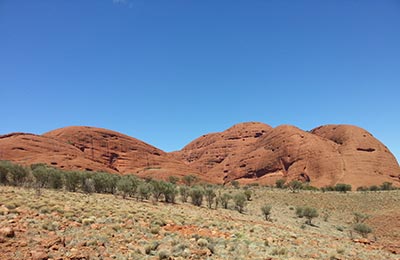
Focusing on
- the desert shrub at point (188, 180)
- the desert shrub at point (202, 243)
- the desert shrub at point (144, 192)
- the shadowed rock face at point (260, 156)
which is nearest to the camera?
the desert shrub at point (202, 243)

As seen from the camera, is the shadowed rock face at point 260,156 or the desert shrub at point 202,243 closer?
the desert shrub at point 202,243

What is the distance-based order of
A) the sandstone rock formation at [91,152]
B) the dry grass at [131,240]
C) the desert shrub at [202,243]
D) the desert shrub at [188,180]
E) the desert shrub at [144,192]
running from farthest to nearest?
the desert shrub at [188,180] < the sandstone rock formation at [91,152] < the desert shrub at [144,192] < the desert shrub at [202,243] < the dry grass at [131,240]

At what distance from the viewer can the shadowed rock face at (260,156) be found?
212 feet

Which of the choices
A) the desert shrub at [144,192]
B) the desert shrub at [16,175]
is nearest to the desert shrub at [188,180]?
the desert shrub at [144,192]

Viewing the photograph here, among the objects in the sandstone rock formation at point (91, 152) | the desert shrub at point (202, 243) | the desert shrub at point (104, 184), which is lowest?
the desert shrub at point (202, 243)

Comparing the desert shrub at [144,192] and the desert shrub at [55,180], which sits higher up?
the desert shrub at [55,180]

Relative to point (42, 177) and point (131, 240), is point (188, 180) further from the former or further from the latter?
point (131, 240)

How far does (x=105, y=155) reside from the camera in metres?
81.8

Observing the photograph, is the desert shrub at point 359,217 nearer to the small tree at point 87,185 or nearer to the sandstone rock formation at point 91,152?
the small tree at point 87,185

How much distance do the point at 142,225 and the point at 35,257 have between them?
6334 mm

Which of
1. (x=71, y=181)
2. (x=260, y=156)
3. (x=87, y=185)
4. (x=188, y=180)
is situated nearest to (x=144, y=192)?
(x=87, y=185)

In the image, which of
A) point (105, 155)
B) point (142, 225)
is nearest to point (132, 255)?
point (142, 225)

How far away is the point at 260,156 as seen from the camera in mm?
99688

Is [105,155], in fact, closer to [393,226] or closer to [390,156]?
[393,226]
